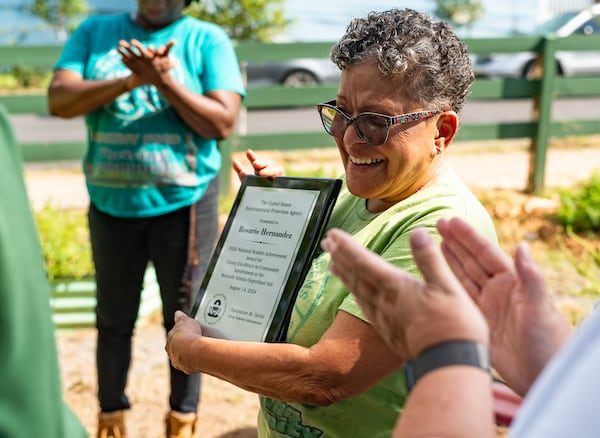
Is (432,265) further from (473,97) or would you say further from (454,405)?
(473,97)

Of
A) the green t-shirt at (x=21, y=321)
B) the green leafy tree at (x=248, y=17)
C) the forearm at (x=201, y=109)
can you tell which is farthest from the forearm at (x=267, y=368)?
the green leafy tree at (x=248, y=17)

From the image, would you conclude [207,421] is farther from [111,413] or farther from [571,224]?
[571,224]

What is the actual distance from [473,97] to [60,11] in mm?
17317

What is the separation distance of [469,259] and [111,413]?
227cm

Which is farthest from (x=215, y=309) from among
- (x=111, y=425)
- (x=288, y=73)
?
(x=288, y=73)

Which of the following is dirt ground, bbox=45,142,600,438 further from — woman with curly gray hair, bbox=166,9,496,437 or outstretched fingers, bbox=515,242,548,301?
outstretched fingers, bbox=515,242,548,301

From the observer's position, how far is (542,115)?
22.1ft

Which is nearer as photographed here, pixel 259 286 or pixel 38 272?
pixel 38 272

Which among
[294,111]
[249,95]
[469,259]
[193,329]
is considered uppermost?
[469,259]

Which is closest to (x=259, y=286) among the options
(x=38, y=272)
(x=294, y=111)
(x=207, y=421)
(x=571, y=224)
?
(x=38, y=272)

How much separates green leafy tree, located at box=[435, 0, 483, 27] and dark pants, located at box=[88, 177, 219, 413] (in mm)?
22405

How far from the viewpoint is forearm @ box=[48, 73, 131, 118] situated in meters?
2.95

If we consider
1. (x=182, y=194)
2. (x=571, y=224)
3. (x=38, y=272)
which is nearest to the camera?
(x=38, y=272)

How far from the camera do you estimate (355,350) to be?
1.61 m
